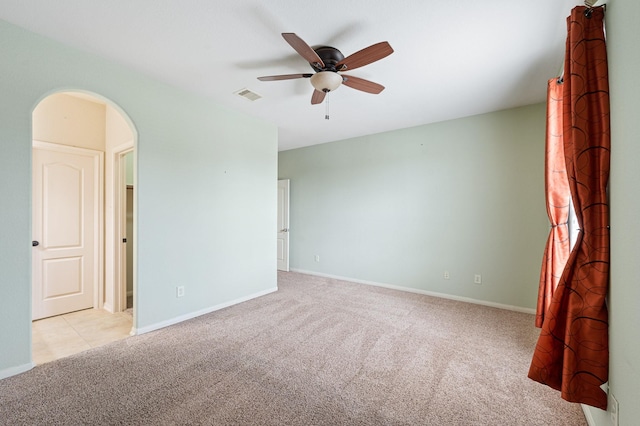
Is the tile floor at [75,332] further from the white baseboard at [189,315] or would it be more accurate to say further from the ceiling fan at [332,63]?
the ceiling fan at [332,63]

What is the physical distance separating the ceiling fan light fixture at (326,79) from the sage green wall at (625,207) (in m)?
1.57

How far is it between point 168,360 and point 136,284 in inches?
34.9

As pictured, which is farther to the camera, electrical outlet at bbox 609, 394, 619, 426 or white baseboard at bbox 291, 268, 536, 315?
white baseboard at bbox 291, 268, 536, 315

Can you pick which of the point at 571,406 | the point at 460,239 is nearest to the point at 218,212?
the point at 460,239

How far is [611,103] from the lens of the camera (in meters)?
1.31

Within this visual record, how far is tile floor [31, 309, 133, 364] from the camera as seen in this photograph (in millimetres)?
2441

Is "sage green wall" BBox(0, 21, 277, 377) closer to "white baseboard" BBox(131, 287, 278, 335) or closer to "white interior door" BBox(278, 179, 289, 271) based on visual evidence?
"white baseboard" BBox(131, 287, 278, 335)

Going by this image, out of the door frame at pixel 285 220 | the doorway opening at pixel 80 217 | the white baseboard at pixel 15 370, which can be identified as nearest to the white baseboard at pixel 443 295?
the door frame at pixel 285 220

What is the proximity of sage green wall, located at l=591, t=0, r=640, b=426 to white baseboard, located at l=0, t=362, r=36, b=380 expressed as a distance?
3597 millimetres

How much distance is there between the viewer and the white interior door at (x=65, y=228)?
10.2ft

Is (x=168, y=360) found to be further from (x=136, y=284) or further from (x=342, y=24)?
(x=342, y=24)

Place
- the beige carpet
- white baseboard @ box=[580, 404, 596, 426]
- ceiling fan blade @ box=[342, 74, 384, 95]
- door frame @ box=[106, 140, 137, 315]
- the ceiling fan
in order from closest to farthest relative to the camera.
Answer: white baseboard @ box=[580, 404, 596, 426] < the beige carpet < the ceiling fan < ceiling fan blade @ box=[342, 74, 384, 95] < door frame @ box=[106, 140, 137, 315]

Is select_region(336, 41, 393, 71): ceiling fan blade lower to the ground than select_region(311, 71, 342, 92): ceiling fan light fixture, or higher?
higher

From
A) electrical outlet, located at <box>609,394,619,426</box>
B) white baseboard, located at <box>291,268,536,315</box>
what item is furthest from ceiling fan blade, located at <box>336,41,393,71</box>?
white baseboard, located at <box>291,268,536,315</box>
